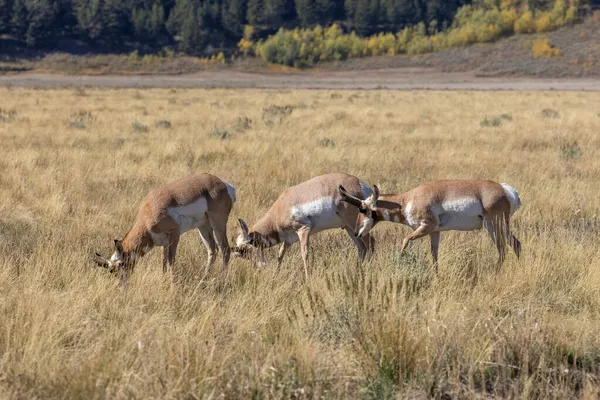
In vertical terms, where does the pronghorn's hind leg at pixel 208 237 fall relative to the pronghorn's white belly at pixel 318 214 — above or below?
below

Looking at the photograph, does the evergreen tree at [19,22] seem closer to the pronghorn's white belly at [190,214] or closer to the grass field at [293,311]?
the grass field at [293,311]

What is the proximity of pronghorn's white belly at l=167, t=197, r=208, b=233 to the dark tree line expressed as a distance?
114 meters

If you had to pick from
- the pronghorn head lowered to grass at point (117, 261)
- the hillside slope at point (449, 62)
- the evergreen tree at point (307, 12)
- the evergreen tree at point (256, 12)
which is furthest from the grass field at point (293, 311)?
the evergreen tree at point (307, 12)

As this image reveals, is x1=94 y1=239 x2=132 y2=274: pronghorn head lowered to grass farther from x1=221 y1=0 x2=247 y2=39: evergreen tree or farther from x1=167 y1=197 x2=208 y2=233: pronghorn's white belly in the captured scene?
x1=221 y1=0 x2=247 y2=39: evergreen tree

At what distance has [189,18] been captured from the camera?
120m

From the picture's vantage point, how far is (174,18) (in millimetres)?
126938

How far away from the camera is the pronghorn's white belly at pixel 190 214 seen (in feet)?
22.7

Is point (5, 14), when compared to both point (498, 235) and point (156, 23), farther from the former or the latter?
point (498, 235)

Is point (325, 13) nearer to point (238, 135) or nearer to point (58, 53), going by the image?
point (58, 53)

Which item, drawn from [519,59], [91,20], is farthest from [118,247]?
[91,20]

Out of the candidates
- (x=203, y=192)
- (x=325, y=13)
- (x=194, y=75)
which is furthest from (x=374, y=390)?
(x=325, y=13)

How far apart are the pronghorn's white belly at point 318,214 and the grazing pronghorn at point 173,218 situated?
2.12 feet

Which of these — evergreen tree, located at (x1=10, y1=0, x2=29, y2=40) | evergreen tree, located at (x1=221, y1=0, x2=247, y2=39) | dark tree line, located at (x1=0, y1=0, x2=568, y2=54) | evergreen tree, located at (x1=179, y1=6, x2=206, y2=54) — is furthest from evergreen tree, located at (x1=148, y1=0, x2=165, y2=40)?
evergreen tree, located at (x1=10, y1=0, x2=29, y2=40)

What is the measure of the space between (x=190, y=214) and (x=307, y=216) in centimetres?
110
